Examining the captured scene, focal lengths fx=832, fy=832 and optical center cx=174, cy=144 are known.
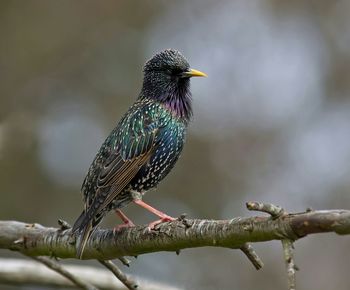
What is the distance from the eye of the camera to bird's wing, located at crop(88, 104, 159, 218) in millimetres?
5883

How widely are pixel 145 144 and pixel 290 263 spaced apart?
290 centimetres

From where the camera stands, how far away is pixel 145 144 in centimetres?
628

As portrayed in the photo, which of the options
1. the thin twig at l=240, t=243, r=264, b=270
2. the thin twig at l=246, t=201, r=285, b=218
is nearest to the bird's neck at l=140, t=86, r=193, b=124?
the thin twig at l=240, t=243, r=264, b=270

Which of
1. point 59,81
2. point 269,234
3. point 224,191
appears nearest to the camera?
point 269,234

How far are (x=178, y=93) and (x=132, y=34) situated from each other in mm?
9573

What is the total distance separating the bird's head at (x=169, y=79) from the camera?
667 cm

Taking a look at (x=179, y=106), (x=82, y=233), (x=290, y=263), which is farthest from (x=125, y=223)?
(x=290, y=263)

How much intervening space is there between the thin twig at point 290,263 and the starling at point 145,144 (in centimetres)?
214

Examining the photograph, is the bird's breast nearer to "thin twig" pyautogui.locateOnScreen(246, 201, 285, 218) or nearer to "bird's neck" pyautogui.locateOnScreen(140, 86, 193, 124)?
"bird's neck" pyautogui.locateOnScreen(140, 86, 193, 124)

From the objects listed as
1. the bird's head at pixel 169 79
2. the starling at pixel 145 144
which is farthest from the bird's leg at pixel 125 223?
the bird's head at pixel 169 79

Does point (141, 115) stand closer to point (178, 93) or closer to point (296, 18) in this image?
point (178, 93)

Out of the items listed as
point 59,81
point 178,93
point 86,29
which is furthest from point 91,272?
point 86,29

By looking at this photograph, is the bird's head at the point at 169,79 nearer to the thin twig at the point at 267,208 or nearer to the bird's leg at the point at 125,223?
the bird's leg at the point at 125,223

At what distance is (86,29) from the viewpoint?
1599 centimetres
